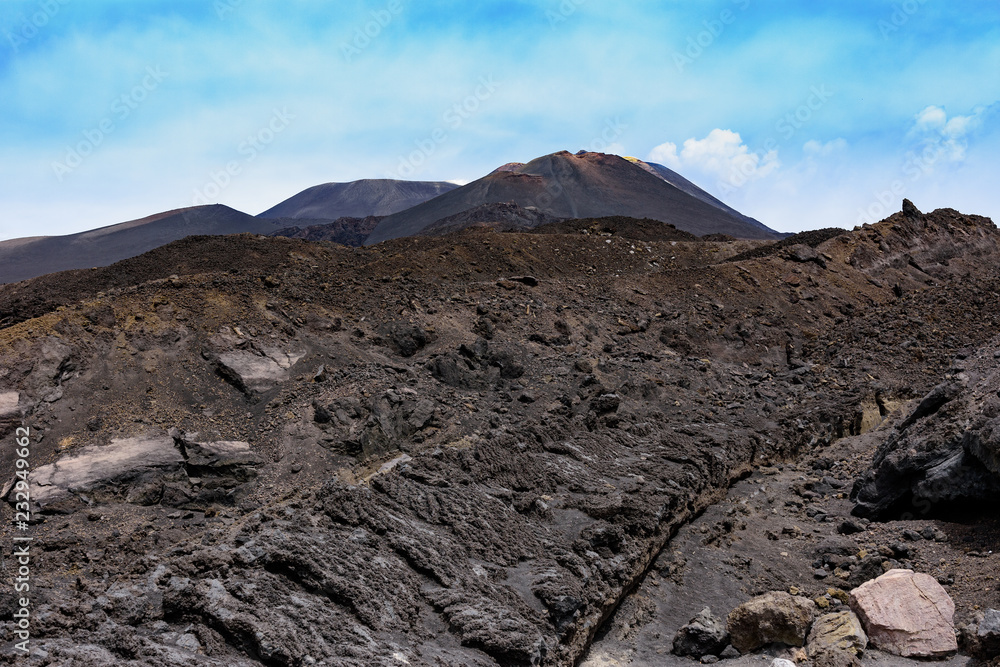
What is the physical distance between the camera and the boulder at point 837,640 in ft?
15.7

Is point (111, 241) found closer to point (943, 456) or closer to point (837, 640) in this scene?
point (943, 456)

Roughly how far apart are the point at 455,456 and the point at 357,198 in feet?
240

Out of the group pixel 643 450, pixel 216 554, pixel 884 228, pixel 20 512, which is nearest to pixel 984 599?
pixel 643 450

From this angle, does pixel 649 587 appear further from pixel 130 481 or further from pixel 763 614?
pixel 130 481

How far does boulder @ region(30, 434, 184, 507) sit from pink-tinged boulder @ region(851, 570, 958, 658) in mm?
7524

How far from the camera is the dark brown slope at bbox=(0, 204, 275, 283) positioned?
137 feet

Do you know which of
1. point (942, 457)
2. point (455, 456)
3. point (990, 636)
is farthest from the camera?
point (455, 456)

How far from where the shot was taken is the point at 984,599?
5.02 metres

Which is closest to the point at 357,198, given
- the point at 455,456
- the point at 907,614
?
the point at 455,456

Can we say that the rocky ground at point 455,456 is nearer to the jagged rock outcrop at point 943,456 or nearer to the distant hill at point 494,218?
the jagged rock outcrop at point 943,456

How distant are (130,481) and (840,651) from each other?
758 cm

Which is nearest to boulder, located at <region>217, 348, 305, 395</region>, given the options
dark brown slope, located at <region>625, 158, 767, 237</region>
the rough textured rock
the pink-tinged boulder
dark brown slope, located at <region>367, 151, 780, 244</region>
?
the pink-tinged boulder

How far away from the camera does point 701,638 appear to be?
17.1 feet

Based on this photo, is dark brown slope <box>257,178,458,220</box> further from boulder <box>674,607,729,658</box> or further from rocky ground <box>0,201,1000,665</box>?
boulder <box>674,607,729,658</box>
